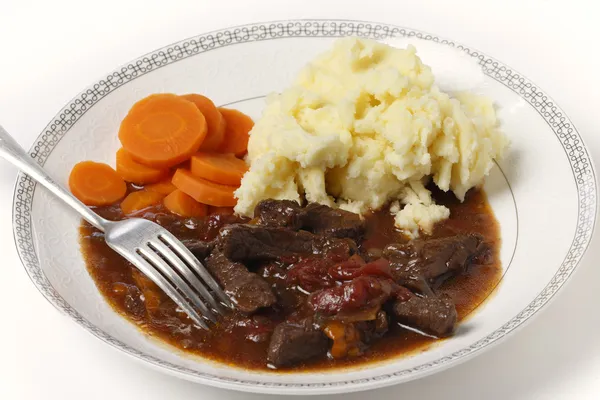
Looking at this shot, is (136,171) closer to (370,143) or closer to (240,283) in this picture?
(240,283)

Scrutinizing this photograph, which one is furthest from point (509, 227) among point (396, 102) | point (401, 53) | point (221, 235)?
point (221, 235)

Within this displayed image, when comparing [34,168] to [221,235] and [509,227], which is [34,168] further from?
[509,227]

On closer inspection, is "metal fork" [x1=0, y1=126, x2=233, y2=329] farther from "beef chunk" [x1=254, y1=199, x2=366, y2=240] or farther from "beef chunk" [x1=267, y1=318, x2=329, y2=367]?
"beef chunk" [x1=254, y1=199, x2=366, y2=240]

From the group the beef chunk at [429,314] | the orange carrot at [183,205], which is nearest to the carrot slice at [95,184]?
the orange carrot at [183,205]

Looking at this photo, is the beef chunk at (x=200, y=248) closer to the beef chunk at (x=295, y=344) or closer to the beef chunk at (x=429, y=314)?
the beef chunk at (x=295, y=344)

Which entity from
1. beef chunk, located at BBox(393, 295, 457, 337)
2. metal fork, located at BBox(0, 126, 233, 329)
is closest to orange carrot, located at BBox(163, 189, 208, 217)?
metal fork, located at BBox(0, 126, 233, 329)

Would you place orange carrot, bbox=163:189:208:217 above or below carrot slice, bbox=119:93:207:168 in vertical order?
below
